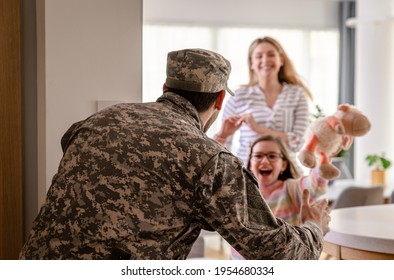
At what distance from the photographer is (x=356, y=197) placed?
480 centimetres

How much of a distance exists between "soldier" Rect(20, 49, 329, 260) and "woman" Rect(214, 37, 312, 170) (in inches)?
82.8

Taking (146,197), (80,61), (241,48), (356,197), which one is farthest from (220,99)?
(241,48)

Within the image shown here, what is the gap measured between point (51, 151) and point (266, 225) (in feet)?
2.61

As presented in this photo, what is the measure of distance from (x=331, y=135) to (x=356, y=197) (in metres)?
2.14

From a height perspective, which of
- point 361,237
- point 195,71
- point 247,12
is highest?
point 247,12

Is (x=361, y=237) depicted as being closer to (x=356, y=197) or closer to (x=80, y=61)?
(x=80, y=61)

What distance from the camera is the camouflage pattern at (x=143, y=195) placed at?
1566 mm

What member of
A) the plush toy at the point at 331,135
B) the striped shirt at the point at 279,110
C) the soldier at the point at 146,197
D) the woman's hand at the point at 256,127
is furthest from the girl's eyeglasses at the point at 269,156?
the soldier at the point at 146,197

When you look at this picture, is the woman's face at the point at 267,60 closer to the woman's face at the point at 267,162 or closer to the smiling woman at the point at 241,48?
the woman's face at the point at 267,162

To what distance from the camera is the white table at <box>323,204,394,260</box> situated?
7.92 ft

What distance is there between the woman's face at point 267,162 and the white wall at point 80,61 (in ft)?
3.19

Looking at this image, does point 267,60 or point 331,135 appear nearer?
point 331,135

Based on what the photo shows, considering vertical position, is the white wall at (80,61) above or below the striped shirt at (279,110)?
above
